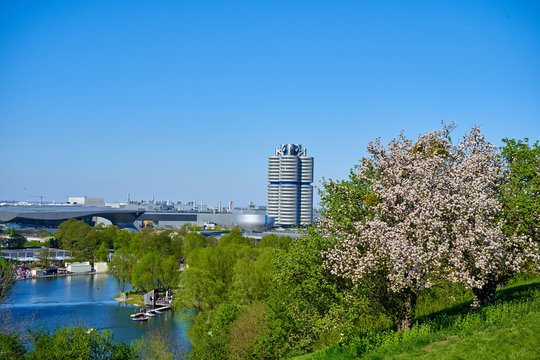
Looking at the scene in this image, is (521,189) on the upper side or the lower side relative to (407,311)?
upper

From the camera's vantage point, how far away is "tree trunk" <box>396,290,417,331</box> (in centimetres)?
1978

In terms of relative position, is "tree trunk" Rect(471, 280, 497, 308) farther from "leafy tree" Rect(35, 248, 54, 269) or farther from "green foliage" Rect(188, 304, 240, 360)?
"leafy tree" Rect(35, 248, 54, 269)

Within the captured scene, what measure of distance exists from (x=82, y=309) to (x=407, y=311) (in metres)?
54.4

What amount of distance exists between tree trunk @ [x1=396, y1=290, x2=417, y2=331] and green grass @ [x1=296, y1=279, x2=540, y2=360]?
0.55m

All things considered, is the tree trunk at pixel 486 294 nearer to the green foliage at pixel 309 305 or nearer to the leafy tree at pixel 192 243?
the green foliage at pixel 309 305

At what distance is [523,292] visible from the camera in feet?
74.1

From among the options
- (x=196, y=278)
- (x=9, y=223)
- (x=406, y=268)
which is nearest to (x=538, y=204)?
(x=406, y=268)

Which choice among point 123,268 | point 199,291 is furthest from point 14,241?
point 199,291

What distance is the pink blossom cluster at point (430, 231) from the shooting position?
16891 mm

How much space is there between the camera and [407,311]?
19969mm

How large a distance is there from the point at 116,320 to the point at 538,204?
52.4 metres

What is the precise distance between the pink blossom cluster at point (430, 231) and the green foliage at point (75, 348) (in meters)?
16.0

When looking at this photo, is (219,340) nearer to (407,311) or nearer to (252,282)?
(407,311)

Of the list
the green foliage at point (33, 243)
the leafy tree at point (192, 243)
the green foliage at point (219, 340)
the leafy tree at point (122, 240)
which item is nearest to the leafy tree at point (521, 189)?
the green foliage at point (219, 340)
